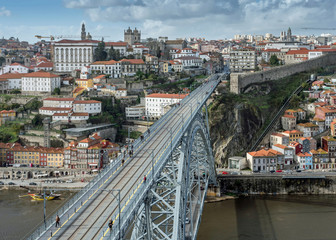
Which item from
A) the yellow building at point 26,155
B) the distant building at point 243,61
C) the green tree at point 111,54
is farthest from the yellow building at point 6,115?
the distant building at point 243,61

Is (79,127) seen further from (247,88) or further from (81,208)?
(81,208)

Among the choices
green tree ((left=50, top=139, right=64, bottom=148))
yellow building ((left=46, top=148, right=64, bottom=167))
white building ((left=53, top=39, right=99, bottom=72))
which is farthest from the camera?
white building ((left=53, top=39, right=99, bottom=72))

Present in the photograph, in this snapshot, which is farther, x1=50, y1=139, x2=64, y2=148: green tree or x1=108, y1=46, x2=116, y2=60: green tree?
x1=108, y1=46, x2=116, y2=60: green tree

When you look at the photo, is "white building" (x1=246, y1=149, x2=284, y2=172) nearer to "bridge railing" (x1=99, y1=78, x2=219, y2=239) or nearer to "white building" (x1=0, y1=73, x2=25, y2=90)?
"bridge railing" (x1=99, y1=78, x2=219, y2=239)

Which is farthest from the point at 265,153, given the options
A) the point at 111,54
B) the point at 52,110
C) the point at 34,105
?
the point at 111,54

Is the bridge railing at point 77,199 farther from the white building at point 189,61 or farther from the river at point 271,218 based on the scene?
the white building at point 189,61

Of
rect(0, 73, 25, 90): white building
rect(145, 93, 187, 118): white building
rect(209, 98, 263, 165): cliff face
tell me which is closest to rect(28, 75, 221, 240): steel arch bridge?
rect(209, 98, 263, 165): cliff face
